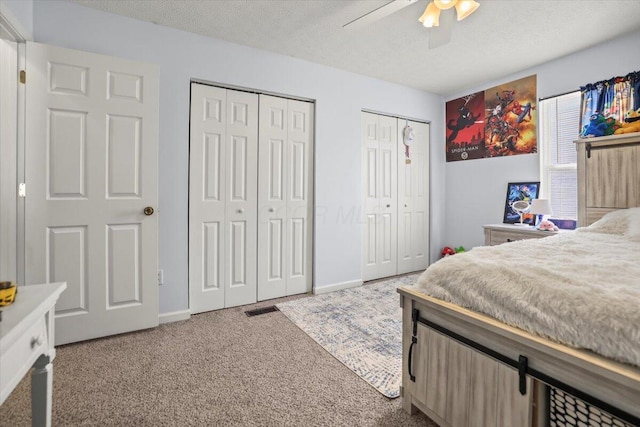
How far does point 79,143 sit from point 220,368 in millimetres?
1845

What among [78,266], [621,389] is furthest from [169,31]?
[621,389]

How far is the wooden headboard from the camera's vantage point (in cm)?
245

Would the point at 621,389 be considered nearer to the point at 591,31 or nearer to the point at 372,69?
the point at 591,31

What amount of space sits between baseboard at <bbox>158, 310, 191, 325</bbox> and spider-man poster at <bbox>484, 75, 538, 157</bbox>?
388cm

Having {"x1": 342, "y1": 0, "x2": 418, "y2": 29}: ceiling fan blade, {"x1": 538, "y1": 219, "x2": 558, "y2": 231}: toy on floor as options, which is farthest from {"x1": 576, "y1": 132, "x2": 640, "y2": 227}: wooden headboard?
{"x1": 342, "y1": 0, "x2": 418, "y2": 29}: ceiling fan blade

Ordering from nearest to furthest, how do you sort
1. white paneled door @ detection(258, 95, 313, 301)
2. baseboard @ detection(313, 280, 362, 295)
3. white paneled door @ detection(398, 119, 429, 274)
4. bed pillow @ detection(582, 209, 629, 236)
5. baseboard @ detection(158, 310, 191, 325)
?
bed pillow @ detection(582, 209, 629, 236) → baseboard @ detection(158, 310, 191, 325) → white paneled door @ detection(258, 95, 313, 301) → baseboard @ detection(313, 280, 362, 295) → white paneled door @ detection(398, 119, 429, 274)

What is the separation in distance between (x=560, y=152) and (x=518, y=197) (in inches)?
24.0

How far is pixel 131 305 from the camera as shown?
2330 mm

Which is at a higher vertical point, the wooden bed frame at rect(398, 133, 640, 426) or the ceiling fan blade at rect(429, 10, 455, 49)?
the ceiling fan blade at rect(429, 10, 455, 49)

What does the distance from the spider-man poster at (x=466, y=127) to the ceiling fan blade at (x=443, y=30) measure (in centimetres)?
210

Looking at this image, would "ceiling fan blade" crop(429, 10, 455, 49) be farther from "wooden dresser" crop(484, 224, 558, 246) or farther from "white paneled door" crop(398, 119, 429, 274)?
"wooden dresser" crop(484, 224, 558, 246)

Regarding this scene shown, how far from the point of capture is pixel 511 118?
3.61 m

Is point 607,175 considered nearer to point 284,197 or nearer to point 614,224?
point 614,224

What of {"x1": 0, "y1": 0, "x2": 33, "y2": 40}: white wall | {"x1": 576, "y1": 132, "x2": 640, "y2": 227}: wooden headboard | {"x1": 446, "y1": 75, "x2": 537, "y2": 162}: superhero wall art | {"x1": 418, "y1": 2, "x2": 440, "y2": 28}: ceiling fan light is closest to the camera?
{"x1": 0, "y1": 0, "x2": 33, "y2": 40}: white wall
